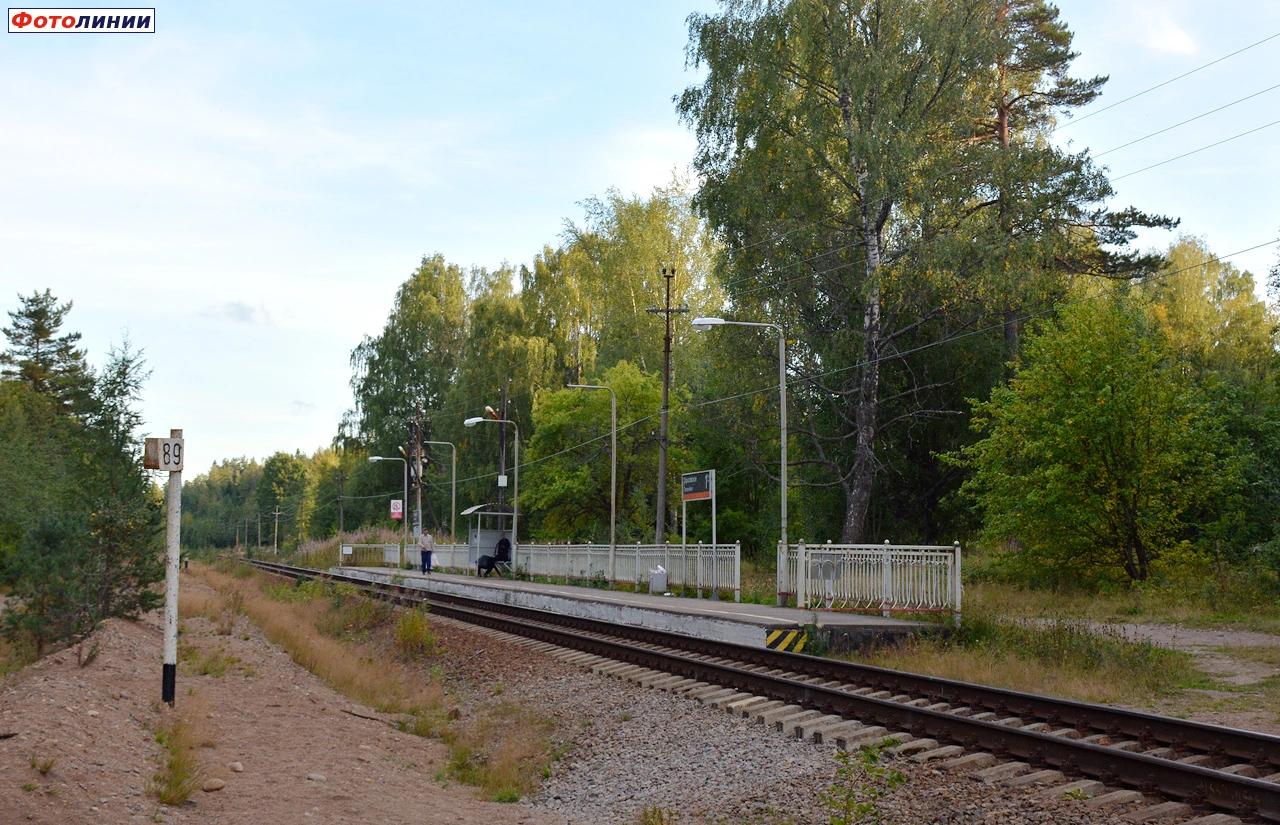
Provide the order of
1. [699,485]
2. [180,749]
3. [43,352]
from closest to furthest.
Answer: [180,749], [699,485], [43,352]

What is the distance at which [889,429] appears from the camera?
37438 mm

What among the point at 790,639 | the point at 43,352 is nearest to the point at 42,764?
the point at 790,639

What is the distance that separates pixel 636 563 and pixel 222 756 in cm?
2461

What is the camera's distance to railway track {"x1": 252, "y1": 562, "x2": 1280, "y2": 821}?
324 inches

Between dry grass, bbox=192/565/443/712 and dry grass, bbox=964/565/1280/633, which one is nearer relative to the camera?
dry grass, bbox=192/565/443/712

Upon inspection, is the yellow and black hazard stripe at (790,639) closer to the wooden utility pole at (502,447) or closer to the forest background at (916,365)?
the forest background at (916,365)

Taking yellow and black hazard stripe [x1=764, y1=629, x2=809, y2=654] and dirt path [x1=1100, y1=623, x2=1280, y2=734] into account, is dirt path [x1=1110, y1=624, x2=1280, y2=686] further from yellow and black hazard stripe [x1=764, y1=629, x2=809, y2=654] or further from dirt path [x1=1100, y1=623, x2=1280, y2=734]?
yellow and black hazard stripe [x1=764, y1=629, x2=809, y2=654]

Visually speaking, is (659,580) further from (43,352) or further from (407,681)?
(43,352)

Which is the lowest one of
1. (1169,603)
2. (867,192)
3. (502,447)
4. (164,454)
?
(1169,603)

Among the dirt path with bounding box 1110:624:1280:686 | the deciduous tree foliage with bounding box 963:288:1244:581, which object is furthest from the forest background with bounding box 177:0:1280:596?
the dirt path with bounding box 1110:624:1280:686

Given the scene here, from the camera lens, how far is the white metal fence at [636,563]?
29.0 meters

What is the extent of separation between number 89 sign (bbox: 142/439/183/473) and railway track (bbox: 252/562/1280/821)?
661cm

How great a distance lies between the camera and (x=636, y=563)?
3472cm

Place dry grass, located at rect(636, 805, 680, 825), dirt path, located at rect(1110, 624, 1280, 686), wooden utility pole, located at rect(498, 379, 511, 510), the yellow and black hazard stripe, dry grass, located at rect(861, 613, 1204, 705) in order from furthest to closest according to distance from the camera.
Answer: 1. wooden utility pole, located at rect(498, 379, 511, 510)
2. the yellow and black hazard stripe
3. dirt path, located at rect(1110, 624, 1280, 686)
4. dry grass, located at rect(861, 613, 1204, 705)
5. dry grass, located at rect(636, 805, 680, 825)
